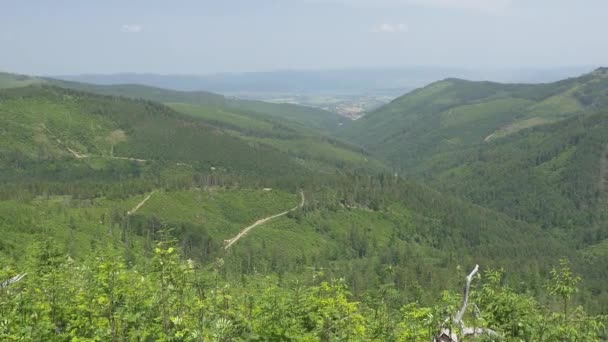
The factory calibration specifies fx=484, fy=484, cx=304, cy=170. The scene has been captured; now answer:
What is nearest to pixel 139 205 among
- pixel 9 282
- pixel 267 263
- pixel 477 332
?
pixel 267 263

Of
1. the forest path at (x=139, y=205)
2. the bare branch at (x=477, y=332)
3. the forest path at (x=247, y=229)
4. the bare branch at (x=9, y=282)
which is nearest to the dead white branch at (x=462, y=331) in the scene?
the bare branch at (x=477, y=332)

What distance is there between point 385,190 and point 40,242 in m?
163

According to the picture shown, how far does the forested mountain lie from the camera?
16.8 meters

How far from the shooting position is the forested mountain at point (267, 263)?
55.0ft

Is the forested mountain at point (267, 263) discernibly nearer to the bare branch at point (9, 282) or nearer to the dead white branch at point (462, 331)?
the bare branch at point (9, 282)

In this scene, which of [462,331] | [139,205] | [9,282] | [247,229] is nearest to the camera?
[462,331]

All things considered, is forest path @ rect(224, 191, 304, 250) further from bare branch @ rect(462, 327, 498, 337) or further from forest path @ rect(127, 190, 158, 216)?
bare branch @ rect(462, 327, 498, 337)

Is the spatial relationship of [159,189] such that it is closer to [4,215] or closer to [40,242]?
[4,215]

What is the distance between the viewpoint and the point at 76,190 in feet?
432

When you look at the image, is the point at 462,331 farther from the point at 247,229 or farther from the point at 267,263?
the point at 247,229

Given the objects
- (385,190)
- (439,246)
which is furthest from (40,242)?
(385,190)

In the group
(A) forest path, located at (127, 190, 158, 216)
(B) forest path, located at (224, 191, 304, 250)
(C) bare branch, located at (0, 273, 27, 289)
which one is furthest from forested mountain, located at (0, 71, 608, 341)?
(B) forest path, located at (224, 191, 304, 250)

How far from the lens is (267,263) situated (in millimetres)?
95875

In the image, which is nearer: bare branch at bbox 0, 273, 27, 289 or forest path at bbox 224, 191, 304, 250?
bare branch at bbox 0, 273, 27, 289
